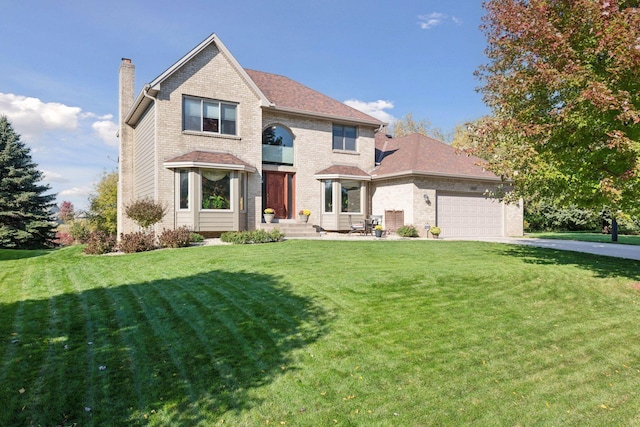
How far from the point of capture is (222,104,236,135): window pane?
57.5 ft

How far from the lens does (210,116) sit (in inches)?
678

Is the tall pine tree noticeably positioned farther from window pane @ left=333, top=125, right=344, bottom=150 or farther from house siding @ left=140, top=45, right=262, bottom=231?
window pane @ left=333, top=125, right=344, bottom=150

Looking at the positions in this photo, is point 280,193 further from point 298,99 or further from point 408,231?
point 408,231

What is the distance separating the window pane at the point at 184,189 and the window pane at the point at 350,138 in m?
9.41

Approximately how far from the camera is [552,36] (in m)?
8.00

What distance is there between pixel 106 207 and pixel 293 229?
735 inches

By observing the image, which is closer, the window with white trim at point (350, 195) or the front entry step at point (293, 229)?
the front entry step at point (293, 229)

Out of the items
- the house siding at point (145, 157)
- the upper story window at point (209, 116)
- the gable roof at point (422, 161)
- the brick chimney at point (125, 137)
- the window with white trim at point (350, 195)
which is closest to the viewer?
the house siding at point (145, 157)

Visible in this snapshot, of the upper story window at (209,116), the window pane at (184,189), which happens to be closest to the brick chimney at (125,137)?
the window pane at (184,189)

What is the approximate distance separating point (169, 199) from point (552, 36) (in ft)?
47.8

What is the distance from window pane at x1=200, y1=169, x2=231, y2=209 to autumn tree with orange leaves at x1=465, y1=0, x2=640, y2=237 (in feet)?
35.4

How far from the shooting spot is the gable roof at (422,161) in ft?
63.0

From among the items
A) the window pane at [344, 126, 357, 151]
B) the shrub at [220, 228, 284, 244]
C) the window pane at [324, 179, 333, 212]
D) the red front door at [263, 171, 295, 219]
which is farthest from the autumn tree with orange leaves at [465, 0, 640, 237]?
the window pane at [344, 126, 357, 151]

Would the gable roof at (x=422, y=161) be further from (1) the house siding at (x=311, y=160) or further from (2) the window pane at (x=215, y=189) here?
(2) the window pane at (x=215, y=189)
